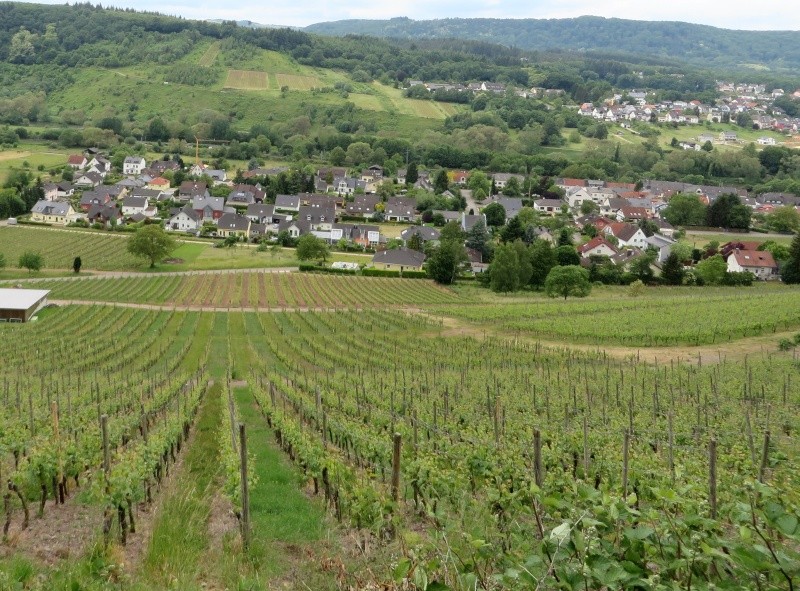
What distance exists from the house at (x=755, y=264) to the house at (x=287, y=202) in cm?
4669

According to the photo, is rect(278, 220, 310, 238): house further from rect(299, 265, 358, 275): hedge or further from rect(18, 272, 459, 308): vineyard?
rect(18, 272, 459, 308): vineyard

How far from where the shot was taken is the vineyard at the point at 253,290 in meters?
41.9

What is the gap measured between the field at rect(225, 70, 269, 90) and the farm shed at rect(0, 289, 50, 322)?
109 m

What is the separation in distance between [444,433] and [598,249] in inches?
2109

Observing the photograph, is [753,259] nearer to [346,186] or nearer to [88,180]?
[346,186]

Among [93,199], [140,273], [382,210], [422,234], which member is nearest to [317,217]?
[382,210]

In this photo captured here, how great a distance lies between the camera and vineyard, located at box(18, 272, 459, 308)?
41.9 meters

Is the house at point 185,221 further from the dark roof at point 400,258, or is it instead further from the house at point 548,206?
the house at point 548,206

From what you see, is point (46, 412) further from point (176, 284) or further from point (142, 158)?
point (142, 158)

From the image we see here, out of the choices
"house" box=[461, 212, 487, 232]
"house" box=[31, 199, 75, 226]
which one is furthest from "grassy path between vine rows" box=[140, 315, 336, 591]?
"house" box=[31, 199, 75, 226]

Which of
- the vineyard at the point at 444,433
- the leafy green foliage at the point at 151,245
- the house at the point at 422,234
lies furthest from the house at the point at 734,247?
the leafy green foliage at the point at 151,245

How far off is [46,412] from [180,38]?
17092 cm

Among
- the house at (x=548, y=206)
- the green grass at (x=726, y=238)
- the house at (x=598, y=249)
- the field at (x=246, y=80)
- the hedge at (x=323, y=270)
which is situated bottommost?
the hedge at (x=323, y=270)

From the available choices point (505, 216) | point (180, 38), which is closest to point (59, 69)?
point (180, 38)
